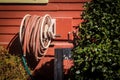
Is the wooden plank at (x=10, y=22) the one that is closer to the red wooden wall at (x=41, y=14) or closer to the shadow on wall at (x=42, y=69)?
the red wooden wall at (x=41, y=14)

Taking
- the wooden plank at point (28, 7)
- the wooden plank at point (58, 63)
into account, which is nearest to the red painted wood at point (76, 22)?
the wooden plank at point (28, 7)

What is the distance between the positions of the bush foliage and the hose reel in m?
0.99

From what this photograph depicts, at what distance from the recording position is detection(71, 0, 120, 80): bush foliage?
473cm

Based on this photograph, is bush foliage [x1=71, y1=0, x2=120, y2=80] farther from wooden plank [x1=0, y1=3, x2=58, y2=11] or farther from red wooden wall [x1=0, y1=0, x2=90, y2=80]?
wooden plank [x1=0, y1=3, x2=58, y2=11]

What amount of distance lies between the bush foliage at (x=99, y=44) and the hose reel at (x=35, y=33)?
0.99 metres

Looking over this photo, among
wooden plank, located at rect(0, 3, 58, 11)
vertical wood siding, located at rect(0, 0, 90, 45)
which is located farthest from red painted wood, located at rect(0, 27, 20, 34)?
wooden plank, located at rect(0, 3, 58, 11)

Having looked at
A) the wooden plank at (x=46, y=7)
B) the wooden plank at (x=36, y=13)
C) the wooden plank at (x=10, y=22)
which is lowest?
the wooden plank at (x=10, y=22)

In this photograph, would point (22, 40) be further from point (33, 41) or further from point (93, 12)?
point (93, 12)

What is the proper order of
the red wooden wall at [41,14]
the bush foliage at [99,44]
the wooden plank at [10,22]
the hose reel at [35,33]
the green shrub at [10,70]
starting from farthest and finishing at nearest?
the wooden plank at [10,22] → the red wooden wall at [41,14] → the hose reel at [35,33] → the green shrub at [10,70] → the bush foliage at [99,44]

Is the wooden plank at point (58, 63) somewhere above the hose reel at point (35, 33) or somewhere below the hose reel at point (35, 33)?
below

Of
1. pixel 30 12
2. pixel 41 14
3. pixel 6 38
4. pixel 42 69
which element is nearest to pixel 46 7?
pixel 41 14

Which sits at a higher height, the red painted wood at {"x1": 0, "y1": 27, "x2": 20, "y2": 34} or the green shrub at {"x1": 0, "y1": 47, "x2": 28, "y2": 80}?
the red painted wood at {"x1": 0, "y1": 27, "x2": 20, "y2": 34}

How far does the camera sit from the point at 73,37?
637cm

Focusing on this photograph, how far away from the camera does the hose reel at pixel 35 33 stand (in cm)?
586
